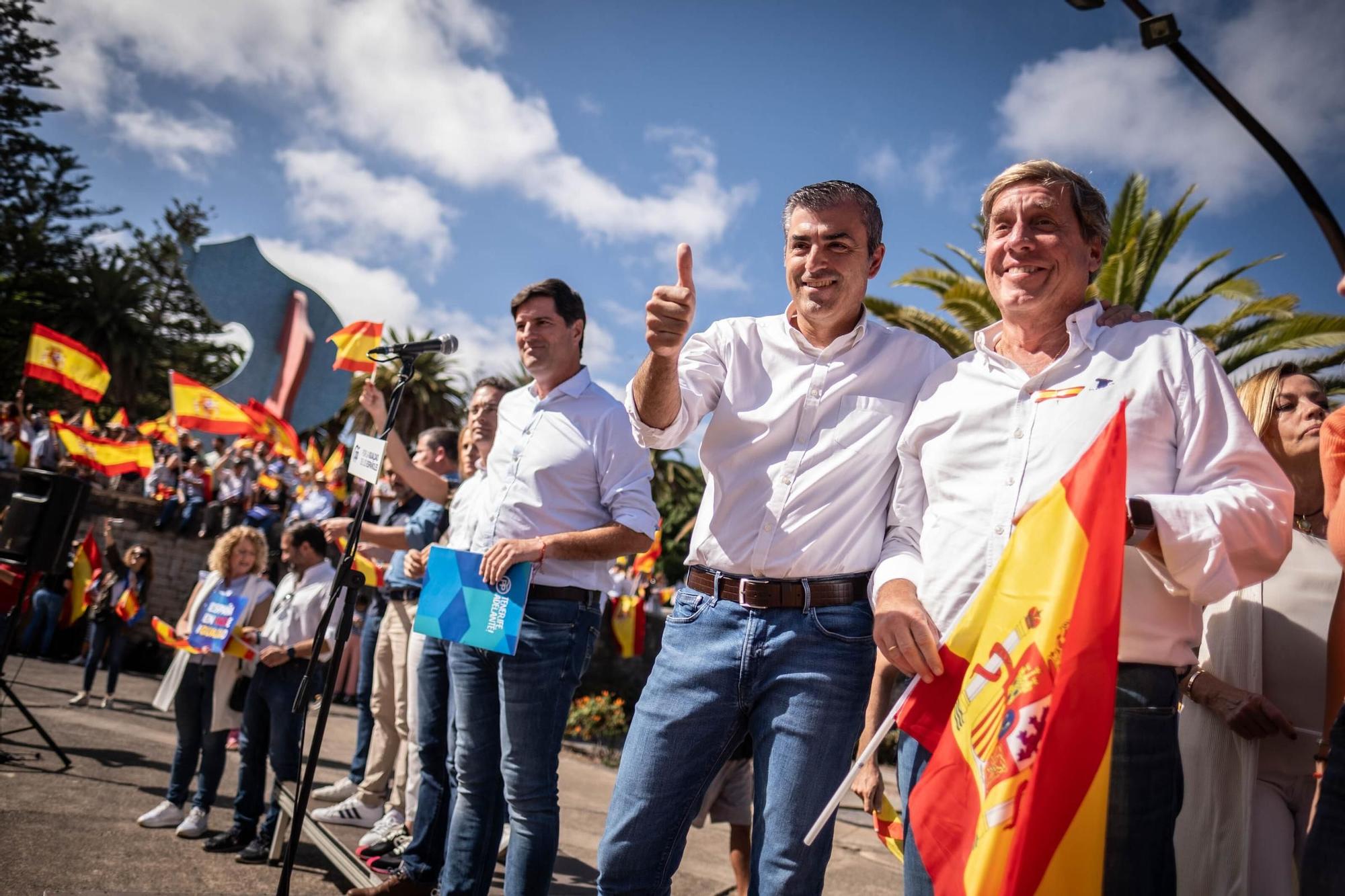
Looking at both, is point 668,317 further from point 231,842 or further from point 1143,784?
point 231,842

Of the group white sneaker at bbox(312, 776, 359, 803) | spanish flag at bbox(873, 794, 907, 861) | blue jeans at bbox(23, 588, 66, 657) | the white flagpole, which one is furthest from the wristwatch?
blue jeans at bbox(23, 588, 66, 657)

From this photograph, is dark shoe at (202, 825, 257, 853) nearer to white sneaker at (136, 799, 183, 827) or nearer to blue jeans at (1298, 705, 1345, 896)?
white sneaker at (136, 799, 183, 827)

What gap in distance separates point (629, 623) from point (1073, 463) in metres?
15.2

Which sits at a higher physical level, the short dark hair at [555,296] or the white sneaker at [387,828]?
the short dark hair at [555,296]

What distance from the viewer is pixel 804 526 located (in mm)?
2275

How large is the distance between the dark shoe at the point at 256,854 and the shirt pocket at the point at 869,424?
4232 millimetres

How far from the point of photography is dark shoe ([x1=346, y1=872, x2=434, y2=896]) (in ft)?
12.5

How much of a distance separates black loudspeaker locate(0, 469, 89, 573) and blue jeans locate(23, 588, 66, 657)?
8307mm

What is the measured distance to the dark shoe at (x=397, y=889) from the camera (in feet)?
12.5

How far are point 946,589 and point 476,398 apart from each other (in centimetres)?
361

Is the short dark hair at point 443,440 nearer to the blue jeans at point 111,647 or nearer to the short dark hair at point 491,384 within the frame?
the short dark hair at point 491,384

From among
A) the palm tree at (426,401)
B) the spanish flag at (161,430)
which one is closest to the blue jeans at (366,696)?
the spanish flag at (161,430)

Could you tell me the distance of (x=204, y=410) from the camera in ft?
49.5

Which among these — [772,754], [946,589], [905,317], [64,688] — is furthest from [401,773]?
[905,317]
